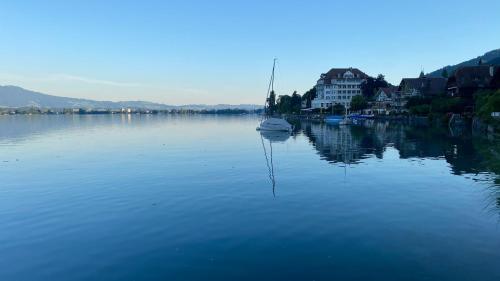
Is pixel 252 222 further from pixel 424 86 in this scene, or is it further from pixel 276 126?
pixel 424 86

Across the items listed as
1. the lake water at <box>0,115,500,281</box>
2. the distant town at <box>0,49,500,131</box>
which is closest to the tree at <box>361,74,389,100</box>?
the distant town at <box>0,49,500,131</box>

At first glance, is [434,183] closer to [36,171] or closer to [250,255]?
[250,255]

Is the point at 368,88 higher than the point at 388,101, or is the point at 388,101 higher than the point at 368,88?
the point at 368,88

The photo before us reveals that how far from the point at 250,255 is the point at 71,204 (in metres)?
12.6

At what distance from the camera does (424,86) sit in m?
133

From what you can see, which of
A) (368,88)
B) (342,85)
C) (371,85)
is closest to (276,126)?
(368,88)

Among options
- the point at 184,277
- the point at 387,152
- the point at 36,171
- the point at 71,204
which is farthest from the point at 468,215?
the point at 36,171

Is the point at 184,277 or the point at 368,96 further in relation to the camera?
the point at 368,96

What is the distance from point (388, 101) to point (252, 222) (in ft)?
488

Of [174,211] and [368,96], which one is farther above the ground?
[368,96]

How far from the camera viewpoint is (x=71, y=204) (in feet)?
69.9

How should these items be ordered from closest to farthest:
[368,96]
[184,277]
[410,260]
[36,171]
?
[184,277]
[410,260]
[36,171]
[368,96]

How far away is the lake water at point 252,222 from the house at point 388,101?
116 metres

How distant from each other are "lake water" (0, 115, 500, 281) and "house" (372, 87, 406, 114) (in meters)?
116
